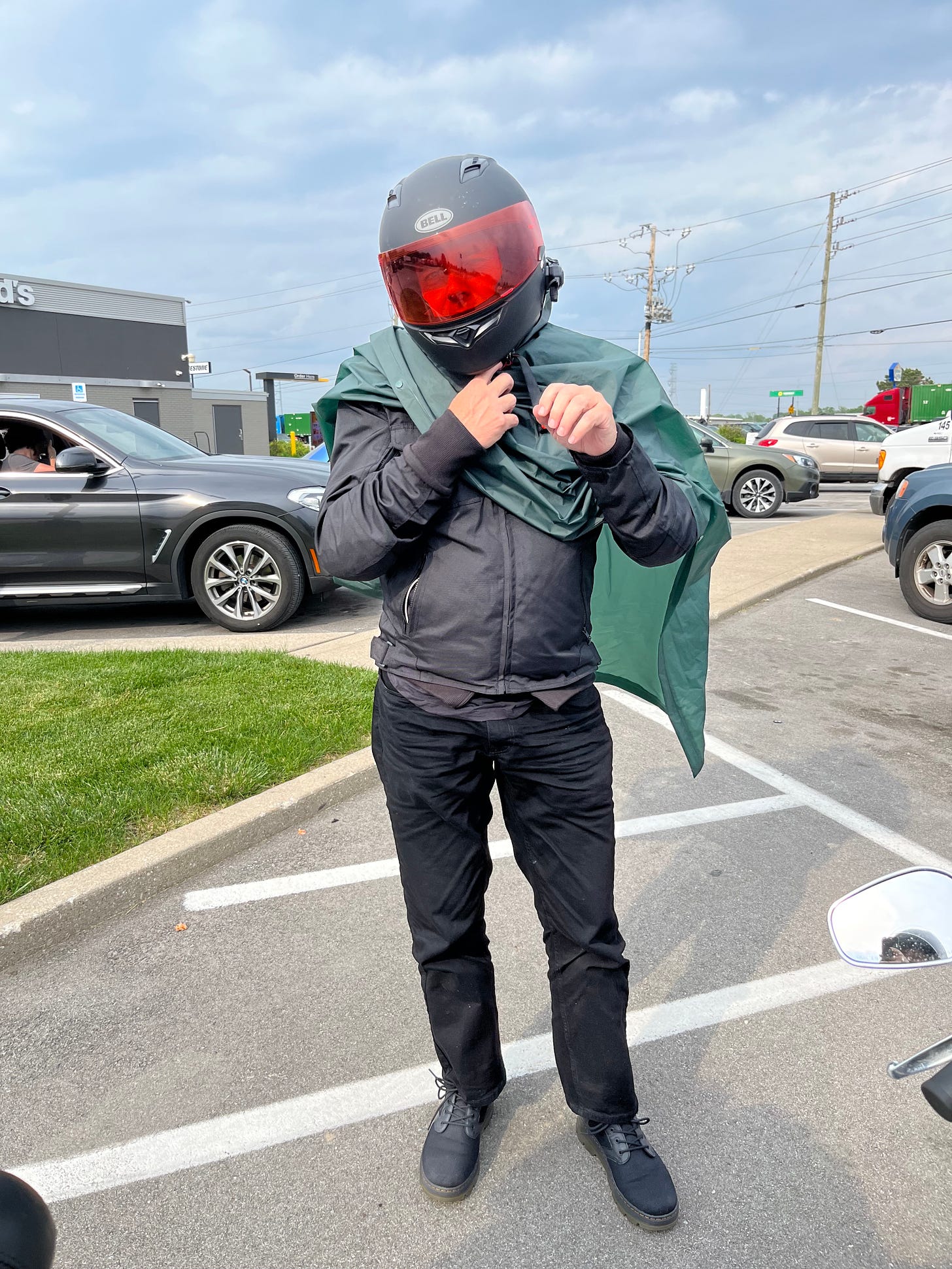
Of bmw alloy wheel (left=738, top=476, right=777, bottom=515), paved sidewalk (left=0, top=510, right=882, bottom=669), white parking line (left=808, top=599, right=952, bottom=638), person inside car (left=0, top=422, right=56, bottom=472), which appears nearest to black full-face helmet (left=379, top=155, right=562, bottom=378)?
paved sidewalk (left=0, top=510, right=882, bottom=669)

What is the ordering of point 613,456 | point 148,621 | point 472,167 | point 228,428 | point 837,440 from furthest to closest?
point 228,428
point 837,440
point 148,621
point 472,167
point 613,456

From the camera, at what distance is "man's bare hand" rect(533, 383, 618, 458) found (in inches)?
60.7

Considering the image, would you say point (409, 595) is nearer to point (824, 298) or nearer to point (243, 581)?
point (243, 581)

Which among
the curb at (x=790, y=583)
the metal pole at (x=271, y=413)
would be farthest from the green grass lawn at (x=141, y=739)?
the metal pole at (x=271, y=413)

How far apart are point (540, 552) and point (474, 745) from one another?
41 cm

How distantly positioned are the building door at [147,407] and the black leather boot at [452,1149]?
39100mm

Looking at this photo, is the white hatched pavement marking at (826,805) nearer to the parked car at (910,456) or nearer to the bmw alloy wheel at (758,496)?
the parked car at (910,456)

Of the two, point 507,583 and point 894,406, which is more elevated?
point 894,406

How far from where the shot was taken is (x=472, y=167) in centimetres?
174

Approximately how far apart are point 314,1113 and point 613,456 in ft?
5.74

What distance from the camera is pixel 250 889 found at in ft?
11.1

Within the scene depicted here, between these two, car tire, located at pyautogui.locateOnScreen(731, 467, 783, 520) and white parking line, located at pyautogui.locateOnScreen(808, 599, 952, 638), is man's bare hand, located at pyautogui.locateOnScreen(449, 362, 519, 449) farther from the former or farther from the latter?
car tire, located at pyautogui.locateOnScreen(731, 467, 783, 520)

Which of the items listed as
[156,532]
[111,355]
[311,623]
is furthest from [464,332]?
[111,355]

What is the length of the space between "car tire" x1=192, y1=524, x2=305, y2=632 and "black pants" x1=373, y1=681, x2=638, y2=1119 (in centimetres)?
523
